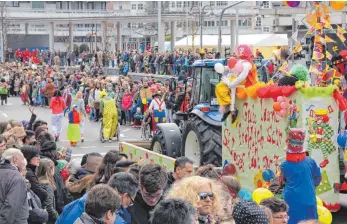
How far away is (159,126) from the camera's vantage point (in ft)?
51.8

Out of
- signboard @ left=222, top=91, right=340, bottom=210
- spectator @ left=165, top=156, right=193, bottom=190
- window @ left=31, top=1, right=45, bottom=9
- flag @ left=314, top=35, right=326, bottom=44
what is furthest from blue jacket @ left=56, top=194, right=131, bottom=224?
window @ left=31, top=1, right=45, bottom=9

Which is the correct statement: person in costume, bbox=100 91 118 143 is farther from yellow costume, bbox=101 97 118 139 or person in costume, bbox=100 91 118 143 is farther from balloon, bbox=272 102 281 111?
balloon, bbox=272 102 281 111

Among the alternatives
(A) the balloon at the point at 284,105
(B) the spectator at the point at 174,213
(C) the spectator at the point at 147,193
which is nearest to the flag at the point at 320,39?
(A) the balloon at the point at 284,105

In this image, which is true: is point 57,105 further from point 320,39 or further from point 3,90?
point 3,90

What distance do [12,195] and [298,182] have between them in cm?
378

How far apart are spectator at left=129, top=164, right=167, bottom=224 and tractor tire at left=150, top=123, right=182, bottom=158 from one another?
830 centimetres

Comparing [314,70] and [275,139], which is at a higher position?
[314,70]

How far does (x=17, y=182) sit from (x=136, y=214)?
1458 mm

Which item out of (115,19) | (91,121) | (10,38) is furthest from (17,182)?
(10,38)

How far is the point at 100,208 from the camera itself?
5852 mm

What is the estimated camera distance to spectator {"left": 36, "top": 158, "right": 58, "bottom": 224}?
8663mm

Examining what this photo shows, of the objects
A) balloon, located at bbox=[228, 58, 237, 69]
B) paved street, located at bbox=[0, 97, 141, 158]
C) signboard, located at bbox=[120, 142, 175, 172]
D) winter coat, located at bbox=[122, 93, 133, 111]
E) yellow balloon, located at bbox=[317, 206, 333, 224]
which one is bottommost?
paved street, located at bbox=[0, 97, 141, 158]

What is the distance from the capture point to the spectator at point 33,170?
8.67 meters

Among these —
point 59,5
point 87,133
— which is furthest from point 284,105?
point 59,5
